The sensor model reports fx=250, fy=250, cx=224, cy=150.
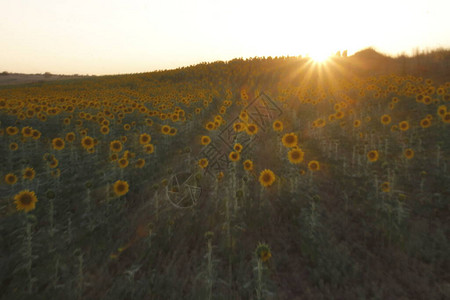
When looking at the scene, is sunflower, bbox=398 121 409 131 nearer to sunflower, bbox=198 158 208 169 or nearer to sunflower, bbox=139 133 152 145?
sunflower, bbox=198 158 208 169

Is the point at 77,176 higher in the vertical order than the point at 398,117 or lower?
lower

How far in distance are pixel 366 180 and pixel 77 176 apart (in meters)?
6.30

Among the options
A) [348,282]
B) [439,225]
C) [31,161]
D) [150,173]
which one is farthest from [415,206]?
[31,161]

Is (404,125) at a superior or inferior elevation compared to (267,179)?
superior

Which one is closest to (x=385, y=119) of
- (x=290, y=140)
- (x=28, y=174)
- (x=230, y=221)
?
(x=290, y=140)

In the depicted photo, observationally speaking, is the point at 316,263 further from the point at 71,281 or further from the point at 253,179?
the point at 71,281

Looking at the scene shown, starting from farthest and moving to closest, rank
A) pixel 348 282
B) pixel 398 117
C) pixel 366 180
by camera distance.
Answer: pixel 398 117, pixel 366 180, pixel 348 282

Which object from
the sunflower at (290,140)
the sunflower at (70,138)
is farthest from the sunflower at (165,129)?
the sunflower at (290,140)

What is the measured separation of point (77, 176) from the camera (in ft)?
18.5

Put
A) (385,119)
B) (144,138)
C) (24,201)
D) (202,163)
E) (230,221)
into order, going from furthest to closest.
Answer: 1. (385,119)
2. (144,138)
3. (202,163)
4. (230,221)
5. (24,201)

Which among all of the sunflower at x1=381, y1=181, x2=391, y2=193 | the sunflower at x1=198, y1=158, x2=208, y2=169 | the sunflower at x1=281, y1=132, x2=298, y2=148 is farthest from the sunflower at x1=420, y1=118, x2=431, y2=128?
the sunflower at x1=198, y1=158, x2=208, y2=169

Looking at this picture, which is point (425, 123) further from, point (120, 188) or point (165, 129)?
point (120, 188)

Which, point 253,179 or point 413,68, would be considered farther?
point 413,68

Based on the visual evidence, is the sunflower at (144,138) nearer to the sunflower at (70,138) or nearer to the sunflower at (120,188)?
the sunflower at (70,138)
